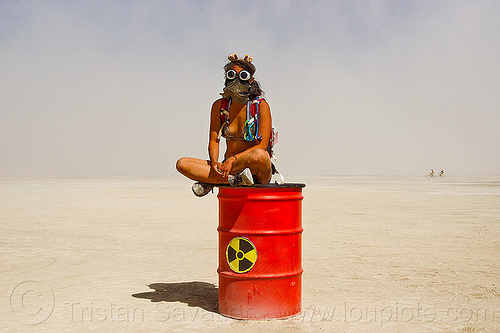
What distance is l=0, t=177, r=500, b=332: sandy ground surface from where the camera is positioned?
14.6ft

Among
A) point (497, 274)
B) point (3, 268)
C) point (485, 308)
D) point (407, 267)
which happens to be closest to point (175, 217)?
point (3, 268)

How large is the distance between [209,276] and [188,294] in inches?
37.4

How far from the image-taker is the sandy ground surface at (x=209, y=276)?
14.6ft

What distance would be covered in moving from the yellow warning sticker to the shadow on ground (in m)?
0.61

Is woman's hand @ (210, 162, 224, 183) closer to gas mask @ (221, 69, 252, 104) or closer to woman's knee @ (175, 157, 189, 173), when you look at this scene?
woman's knee @ (175, 157, 189, 173)

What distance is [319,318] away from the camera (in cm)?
455

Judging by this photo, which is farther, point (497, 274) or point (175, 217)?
point (175, 217)

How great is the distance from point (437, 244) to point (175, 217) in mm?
6526

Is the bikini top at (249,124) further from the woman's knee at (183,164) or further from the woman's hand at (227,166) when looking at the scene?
the woman's knee at (183,164)

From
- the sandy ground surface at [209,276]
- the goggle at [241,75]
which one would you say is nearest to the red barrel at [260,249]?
the sandy ground surface at [209,276]

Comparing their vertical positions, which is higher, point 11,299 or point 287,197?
point 287,197

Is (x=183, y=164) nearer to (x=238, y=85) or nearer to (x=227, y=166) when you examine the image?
(x=227, y=166)

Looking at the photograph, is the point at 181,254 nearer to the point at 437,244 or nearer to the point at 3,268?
the point at 3,268

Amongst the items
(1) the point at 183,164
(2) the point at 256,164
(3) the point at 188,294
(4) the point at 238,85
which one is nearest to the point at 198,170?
(1) the point at 183,164
